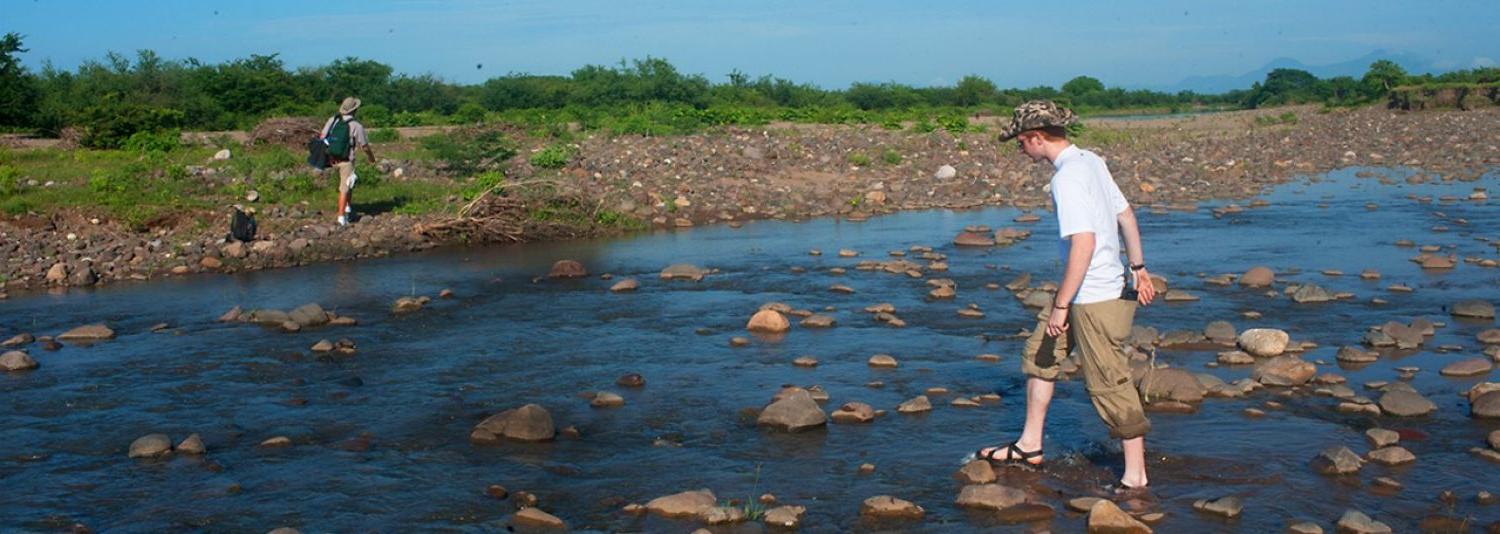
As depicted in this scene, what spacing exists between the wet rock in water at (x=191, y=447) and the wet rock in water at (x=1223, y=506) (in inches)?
189

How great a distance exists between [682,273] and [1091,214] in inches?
276

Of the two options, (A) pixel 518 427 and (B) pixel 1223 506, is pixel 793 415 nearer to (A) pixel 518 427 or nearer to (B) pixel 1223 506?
(A) pixel 518 427

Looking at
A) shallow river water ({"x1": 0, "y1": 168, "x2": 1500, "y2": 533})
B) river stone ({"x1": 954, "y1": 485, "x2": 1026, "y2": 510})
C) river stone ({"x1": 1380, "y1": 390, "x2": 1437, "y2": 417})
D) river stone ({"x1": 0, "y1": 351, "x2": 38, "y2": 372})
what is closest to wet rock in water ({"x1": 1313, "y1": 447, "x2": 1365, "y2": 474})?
shallow river water ({"x1": 0, "y1": 168, "x2": 1500, "y2": 533})

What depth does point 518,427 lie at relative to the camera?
693cm

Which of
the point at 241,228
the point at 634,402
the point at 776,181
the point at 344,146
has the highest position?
the point at 344,146

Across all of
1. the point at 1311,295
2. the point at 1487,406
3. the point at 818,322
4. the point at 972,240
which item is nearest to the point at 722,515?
the point at 1487,406

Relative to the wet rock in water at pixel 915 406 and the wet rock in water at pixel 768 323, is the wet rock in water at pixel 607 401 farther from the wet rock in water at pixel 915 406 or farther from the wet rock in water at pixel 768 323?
the wet rock in water at pixel 768 323

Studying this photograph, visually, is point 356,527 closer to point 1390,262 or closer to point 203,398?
point 203,398

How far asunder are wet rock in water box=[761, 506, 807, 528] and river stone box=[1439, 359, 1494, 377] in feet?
14.7

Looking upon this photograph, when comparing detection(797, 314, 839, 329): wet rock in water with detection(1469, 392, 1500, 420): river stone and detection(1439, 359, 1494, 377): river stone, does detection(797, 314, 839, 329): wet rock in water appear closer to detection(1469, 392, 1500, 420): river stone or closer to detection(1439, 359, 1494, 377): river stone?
detection(1439, 359, 1494, 377): river stone

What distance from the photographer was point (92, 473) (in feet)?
21.2

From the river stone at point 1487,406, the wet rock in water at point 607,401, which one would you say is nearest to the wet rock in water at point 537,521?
the wet rock in water at point 607,401

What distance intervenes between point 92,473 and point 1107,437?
501 cm

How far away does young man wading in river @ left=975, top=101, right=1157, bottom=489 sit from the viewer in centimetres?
573
